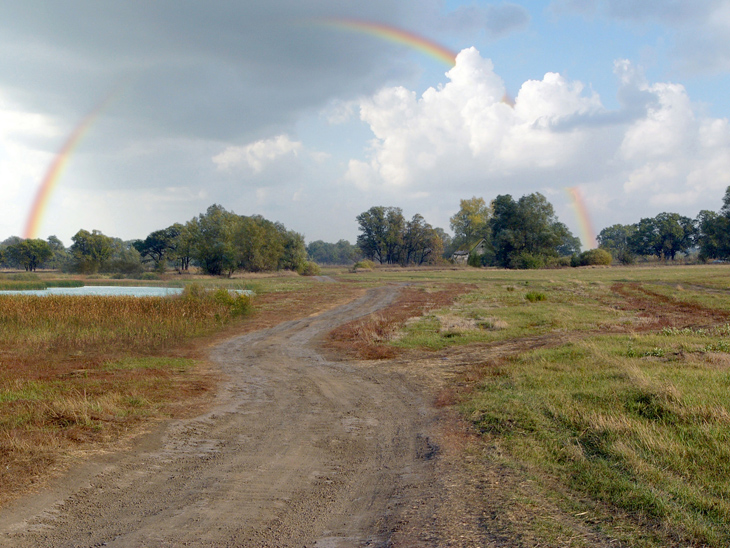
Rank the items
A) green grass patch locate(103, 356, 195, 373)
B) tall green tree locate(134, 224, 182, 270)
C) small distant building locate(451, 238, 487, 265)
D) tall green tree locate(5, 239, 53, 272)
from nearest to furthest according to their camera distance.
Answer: green grass patch locate(103, 356, 195, 373)
tall green tree locate(134, 224, 182, 270)
tall green tree locate(5, 239, 53, 272)
small distant building locate(451, 238, 487, 265)

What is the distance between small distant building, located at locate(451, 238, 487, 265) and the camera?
94.6 meters

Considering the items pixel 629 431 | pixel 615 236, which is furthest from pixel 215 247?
pixel 615 236

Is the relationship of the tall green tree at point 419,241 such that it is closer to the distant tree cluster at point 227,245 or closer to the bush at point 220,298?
the distant tree cluster at point 227,245

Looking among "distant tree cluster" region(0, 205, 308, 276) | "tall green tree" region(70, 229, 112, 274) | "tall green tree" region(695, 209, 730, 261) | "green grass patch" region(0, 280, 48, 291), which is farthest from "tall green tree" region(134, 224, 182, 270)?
"tall green tree" region(695, 209, 730, 261)

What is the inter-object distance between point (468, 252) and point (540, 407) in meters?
→ 103

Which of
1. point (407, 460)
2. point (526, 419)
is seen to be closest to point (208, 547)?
point (407, 460)

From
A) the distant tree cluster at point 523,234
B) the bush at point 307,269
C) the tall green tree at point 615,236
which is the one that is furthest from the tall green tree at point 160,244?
the tall green tree at point 615,236

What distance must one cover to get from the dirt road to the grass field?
919 millimetres

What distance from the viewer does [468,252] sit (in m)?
108

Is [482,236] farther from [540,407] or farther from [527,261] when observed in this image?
[540,407]

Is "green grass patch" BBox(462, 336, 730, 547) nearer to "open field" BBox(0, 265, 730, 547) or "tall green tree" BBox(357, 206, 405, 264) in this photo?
"open field" BBox(0, 265, 730, 547)

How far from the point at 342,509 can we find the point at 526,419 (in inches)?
140

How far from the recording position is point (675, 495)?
4469 millimetres

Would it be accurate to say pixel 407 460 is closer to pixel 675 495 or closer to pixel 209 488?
pixel 209 488
